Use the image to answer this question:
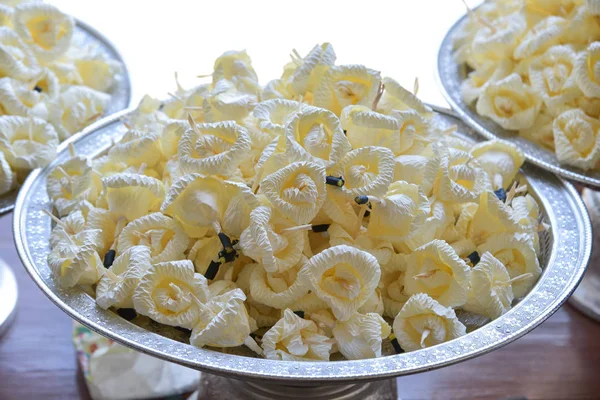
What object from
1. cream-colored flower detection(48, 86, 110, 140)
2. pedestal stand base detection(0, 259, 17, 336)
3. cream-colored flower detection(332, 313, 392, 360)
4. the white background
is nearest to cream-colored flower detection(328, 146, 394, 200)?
cream-colored flower detection(332, 313, 392, 360)

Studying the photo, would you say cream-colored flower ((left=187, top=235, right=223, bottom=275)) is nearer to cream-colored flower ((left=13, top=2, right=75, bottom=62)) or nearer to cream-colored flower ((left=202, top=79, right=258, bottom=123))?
cream-colored flower ((left=202, top=79, right=258, bottom=123))

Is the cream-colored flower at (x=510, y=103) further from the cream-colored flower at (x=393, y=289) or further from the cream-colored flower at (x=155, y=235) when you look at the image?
the cream-colored flower at (x=155, y=235)

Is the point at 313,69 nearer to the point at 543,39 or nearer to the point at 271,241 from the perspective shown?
the point at 271,241

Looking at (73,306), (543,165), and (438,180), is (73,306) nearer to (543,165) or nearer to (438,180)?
(438,180)

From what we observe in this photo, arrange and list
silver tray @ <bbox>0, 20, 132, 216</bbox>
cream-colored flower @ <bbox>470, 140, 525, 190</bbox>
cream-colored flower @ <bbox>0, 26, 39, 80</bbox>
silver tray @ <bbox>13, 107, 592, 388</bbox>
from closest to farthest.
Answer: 1. silver tray @ <bbox>13, 107, 592, 388</bbox>
2. cream-colored flower @ <bbox>470, 140, 525, 190</bbox>
3. cream-colored flower @ <bbox>0, 26, 39, 80</bbox>
4. silver tray @ <bbox>0, 20, 132, 216</bbox>

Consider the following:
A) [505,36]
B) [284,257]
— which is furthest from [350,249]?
[505,36]
